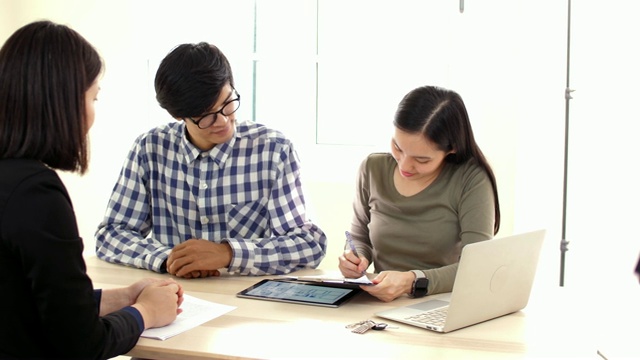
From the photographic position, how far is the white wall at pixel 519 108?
2.85 metres

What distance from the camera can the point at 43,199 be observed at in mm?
1234

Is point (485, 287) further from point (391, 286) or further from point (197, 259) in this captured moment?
point (197, 259)

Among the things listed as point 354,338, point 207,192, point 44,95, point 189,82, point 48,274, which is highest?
point 189,82

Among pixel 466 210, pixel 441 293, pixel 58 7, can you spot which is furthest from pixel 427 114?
pixel 58 7

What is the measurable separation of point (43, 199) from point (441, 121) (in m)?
1.18

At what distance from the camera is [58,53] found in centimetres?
131

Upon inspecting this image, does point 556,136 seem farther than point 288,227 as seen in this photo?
Yes

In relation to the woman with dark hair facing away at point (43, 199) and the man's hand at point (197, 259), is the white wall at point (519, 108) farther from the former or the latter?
the woman with dark hair facing away at point (43, 199)

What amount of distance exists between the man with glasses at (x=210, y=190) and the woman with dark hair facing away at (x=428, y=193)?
0.66 ft

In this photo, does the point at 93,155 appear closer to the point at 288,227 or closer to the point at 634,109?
the point at 288,227

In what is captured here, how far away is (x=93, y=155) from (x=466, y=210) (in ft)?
6.88

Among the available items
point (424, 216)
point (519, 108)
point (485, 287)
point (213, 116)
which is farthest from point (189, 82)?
point (519, 108)

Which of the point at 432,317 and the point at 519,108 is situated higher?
the point at 519,108

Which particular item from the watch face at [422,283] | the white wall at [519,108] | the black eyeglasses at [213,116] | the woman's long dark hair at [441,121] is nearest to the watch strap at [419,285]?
the watch face at [422,283]
